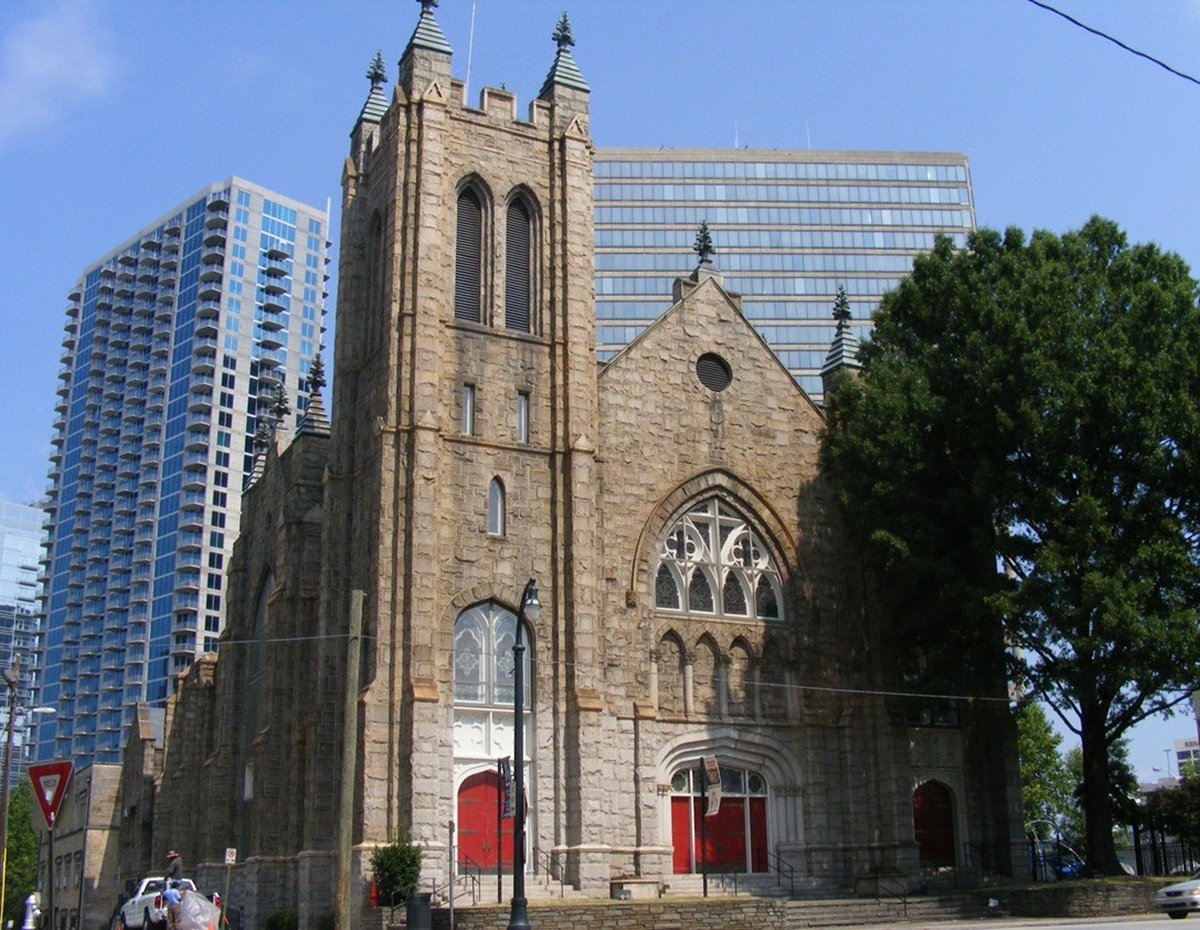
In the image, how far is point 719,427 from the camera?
37531 millimetres

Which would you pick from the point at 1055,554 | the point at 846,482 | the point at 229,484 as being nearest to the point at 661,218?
the point at 229,484

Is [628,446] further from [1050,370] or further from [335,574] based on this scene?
[1050,370]

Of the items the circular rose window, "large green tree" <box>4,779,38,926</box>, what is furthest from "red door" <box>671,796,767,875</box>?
"large green tree" <box>4,779,38,926</box>

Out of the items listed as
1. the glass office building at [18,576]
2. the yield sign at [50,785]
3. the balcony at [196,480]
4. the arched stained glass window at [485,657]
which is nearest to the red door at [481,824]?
the arched stained glass window at [485,657]

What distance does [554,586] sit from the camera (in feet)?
108

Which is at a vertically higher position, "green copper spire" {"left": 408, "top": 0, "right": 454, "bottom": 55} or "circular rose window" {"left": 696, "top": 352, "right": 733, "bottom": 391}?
"green copper spire" {"left": 408, "top": 0, "right": 454, "bottom": 55}

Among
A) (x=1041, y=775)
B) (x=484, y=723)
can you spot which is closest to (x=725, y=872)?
(x=484, y=723)

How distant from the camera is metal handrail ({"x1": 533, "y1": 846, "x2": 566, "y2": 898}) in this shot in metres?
30.6

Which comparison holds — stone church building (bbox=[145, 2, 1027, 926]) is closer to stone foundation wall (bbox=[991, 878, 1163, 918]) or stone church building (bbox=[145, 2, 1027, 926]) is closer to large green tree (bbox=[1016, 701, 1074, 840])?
stone foundation wall (bbox=[991, 878, 1163, 918])

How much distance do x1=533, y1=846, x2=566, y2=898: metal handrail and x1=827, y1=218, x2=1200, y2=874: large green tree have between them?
36.2 feet

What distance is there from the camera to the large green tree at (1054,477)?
31.5 meters

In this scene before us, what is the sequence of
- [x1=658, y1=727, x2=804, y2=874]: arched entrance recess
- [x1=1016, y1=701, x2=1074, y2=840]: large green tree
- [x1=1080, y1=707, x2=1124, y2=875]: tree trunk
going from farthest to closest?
1. [x1=1016, y1=701, x2=1074, y2=840]: large green tree
2. [x1=658, y1=727, x2=804, y2=874]: arched entrance recess
3. [x1=1080, y1=707, x2=1124, y2=875]: tree trunk

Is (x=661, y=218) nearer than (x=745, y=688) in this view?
No

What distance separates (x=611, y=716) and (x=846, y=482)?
30.0 ft
